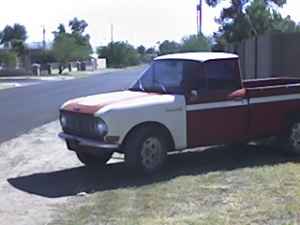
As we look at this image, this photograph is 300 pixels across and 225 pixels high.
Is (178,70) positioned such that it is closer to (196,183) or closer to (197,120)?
(197,120)

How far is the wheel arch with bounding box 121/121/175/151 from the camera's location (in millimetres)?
10711

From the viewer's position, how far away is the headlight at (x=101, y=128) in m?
10.5

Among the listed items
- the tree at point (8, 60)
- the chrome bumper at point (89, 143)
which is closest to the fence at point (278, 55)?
the chrome bumper at point (89, 143)

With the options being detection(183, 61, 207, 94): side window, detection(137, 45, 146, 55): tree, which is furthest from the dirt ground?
detection(137, 45, 146, 55): tree

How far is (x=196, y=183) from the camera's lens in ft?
32.7

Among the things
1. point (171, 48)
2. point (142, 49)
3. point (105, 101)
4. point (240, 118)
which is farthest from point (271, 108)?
point (142, 49)

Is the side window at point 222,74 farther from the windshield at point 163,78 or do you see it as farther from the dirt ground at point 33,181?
the dirt ground at point 33,181

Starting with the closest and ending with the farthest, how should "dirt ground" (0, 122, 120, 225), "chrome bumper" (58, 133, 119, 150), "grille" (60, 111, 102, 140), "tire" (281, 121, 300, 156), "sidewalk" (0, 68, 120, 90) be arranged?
"dirt ground" (0, 122, 120, 225) < "chrome bumper" (58, 133, 119, 150) < "grille" (60, 111, 102, 140) < "tire" (281, 121, 300, 156) < "sidewalk" (0, 68, 120, 90)

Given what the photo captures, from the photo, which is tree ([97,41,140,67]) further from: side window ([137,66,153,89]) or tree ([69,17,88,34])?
side window ([137,66,153,89])

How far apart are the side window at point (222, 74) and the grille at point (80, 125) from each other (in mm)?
1943

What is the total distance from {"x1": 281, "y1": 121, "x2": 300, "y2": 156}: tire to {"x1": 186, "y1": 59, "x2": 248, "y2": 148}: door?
867mm

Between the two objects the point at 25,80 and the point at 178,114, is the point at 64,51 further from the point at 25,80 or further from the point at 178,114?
the point at 178,114

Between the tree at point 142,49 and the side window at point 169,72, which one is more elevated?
the side window at point 169,72

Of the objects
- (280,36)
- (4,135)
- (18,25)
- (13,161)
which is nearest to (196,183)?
(13,161)
